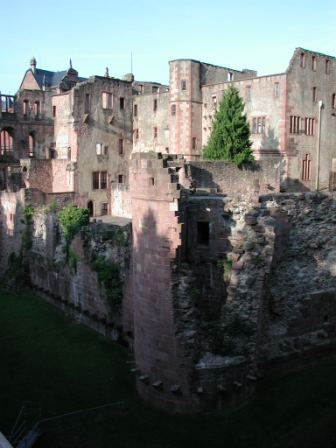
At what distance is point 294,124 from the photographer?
39625 millimetres

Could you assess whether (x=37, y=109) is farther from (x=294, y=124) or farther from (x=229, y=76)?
A: (x=294, y=124)

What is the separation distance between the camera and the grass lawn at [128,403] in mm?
12422

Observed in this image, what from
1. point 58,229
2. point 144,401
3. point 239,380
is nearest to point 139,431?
point 144,401

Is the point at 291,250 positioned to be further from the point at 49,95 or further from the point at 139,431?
the point at 49,95

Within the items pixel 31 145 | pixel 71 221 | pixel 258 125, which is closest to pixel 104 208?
pixel 31 145

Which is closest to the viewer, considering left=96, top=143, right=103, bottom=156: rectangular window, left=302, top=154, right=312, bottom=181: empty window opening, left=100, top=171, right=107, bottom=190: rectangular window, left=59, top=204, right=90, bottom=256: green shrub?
left=59, top=204, right=90, bottom=256: green shrub

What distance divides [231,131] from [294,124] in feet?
18.5

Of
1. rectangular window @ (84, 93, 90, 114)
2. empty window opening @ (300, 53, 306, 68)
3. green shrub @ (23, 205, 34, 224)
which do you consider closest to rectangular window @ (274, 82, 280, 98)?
empty window opening @ (300, 53, 306, 68)

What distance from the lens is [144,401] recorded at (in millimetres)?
14422

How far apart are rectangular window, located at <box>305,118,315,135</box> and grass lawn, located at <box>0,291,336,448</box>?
90.6ft

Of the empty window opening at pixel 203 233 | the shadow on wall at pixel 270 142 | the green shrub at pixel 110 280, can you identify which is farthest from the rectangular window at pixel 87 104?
the empty window opening at pixel 203 233

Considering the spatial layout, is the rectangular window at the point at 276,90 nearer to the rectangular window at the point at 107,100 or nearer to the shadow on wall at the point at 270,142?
the shadow on wall at the point at 270,142

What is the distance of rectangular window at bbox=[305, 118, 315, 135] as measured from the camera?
40562 mm

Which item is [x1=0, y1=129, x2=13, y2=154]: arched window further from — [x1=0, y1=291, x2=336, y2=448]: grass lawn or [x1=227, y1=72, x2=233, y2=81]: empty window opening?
[x1=0, y1=291, x2=336, y2=448]: grass lawn
